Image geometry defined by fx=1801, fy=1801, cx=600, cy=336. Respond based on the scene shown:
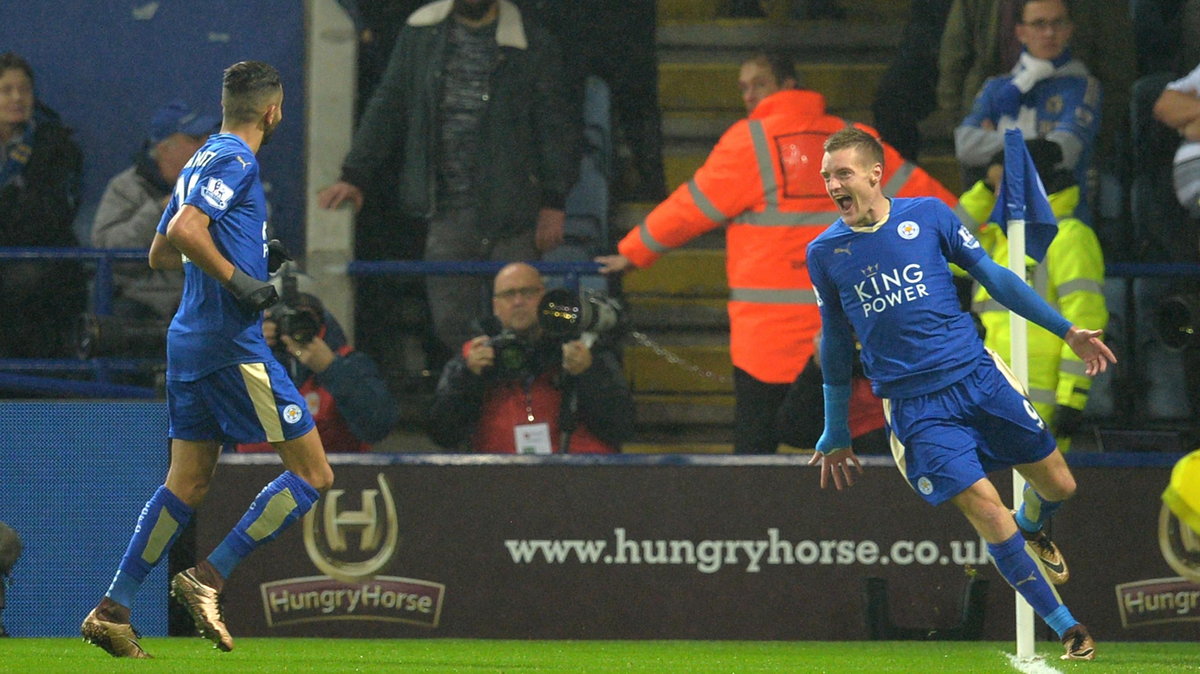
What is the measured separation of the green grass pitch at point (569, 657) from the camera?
19.8ft

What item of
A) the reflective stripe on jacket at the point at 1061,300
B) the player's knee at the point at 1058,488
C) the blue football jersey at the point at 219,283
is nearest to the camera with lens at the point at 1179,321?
the reflective stripe on jacket at the point at 1061,300

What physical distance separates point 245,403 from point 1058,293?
3.73 metres

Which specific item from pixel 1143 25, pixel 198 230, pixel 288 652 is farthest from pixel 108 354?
pixel 1143 25

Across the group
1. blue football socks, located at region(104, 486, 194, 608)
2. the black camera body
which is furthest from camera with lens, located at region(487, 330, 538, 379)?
blue football socks, located at region(104, 486, 194, 608)

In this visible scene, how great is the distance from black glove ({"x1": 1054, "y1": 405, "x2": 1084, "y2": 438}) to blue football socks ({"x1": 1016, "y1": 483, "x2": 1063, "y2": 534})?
48.7 inches

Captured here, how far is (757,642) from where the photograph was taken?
297 inches

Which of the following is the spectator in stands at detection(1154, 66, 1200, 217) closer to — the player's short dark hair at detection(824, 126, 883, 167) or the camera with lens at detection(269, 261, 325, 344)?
the player's short dark hair at detection(824, 126, 883, 167)

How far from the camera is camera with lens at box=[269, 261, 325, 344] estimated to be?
7.70 metres

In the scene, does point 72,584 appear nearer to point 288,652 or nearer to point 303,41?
point 288,652

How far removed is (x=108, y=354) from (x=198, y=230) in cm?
234

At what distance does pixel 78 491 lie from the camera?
24.9ft

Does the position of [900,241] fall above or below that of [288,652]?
above

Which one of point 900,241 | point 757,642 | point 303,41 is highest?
point 303,41

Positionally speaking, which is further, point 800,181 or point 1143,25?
point 1143,25
